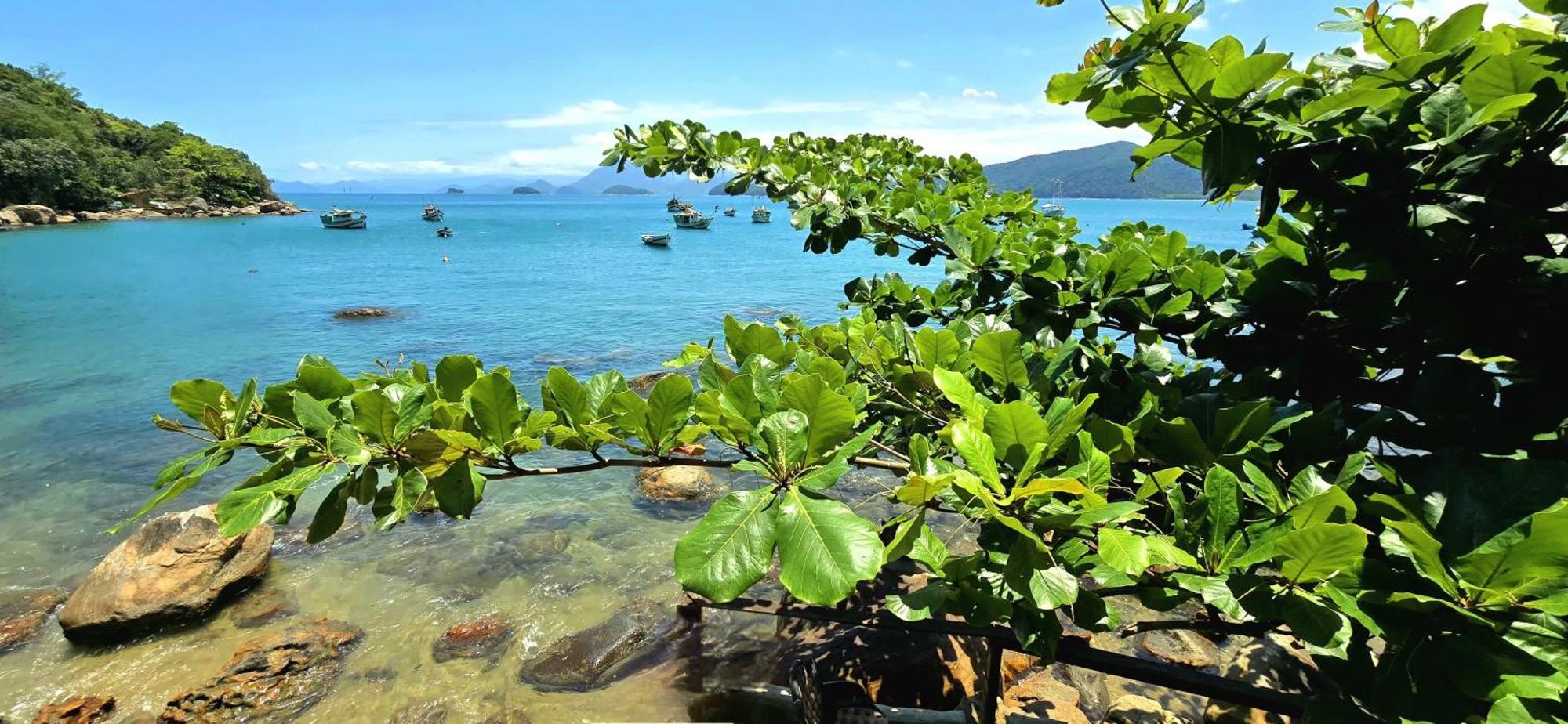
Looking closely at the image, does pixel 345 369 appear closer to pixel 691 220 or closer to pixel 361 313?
pixel 361 313

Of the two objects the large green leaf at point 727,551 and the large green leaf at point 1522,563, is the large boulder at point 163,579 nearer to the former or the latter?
the large green leaf at point 727,551

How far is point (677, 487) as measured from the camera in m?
9.71

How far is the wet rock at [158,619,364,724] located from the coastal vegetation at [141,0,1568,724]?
5.83 m

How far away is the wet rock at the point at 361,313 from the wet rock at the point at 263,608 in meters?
18.7

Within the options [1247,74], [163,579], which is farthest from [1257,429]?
[163,579]

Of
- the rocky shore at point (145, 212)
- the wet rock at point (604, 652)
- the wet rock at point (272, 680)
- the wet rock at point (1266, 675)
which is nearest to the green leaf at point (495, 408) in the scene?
the wet rock at point (1266, 675)

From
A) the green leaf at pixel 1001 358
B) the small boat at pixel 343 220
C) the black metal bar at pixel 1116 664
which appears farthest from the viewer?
the small boat at pixel 343 220

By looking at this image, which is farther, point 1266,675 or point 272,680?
point 272,680

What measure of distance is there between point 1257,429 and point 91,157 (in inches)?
3449

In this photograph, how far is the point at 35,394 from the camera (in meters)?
14.2

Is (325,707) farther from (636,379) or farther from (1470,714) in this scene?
(636,379)

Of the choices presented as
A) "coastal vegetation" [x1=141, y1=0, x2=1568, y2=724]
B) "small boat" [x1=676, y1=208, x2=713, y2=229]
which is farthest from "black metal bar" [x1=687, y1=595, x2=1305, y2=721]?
"small boat" [x1=676, y1=208, x2=713, y2=229]

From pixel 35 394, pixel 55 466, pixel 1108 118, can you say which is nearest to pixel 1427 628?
pixel 1108 118

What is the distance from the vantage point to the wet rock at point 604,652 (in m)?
5.70
